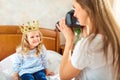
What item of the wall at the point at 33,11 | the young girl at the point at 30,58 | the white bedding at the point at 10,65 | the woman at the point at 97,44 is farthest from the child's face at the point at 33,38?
the woman at the point at 97,44

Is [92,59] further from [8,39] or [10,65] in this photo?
[8,39]

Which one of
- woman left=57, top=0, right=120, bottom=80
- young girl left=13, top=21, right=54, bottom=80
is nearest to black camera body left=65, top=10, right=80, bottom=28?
woman left=57, top=0, right=120, bottom=80

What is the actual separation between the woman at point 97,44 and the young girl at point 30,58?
2.92 ft

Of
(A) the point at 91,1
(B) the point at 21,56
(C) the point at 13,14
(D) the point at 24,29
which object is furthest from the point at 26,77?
(A) the point at 91,1

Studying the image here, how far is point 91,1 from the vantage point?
3.25ft

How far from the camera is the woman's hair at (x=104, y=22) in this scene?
992mm

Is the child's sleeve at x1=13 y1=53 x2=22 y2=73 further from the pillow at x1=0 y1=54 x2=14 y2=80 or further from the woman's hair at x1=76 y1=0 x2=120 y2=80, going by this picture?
the woman's hair at x1=76 y1=0 x2=120 y2=80

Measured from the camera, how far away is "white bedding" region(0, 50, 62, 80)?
1.89 metres

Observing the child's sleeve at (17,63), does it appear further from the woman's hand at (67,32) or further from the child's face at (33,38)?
the woman's hand at (67,32)

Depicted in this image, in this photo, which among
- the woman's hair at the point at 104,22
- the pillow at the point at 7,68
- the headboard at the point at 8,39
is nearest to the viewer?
the woman's hair at the point at 104,22

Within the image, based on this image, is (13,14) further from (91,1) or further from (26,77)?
(91,1)

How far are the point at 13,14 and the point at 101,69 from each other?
4.76ft

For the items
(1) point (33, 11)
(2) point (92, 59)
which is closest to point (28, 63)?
→ (1) point (33, 11)

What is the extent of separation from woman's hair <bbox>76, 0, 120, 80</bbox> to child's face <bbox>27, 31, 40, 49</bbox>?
3.10 feet
